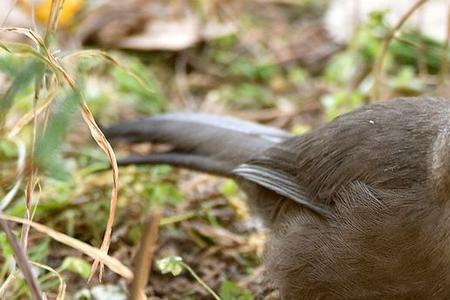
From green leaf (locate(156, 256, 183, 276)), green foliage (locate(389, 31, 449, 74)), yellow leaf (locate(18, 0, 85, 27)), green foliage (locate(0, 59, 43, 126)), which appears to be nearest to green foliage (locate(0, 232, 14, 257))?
green leaf (locate(156, 256, 183, 276))

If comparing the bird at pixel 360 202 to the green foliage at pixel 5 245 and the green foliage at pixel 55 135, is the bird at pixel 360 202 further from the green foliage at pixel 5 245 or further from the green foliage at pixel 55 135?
the green foliage at pixel 55 135

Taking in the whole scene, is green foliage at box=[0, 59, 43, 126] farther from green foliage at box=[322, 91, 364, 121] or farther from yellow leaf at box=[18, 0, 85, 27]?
yellow leaf at box=[18, 0, 85, 27]

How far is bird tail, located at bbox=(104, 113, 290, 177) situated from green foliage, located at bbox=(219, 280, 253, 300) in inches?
23.3

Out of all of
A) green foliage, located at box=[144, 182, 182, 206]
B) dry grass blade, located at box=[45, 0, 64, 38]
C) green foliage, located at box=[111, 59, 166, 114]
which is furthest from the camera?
green foliage, located at box=[111, 59, 166, 114]

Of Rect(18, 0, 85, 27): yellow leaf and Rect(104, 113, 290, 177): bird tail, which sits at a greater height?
Rect(18, 0, 85, 27): yellow leaf

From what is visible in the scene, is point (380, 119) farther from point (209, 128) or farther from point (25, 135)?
point (25, 135)

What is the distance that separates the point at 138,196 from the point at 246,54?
215 cm

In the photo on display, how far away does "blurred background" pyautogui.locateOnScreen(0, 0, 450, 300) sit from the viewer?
412 cm

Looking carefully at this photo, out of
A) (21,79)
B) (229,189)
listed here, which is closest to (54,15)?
(21,79)

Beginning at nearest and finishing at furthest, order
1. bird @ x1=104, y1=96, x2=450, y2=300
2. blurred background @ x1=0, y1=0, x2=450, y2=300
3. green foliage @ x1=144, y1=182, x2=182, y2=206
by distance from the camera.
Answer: bird @ x1=104, y1=96, x2=450, y2=300, blurred background @ x1=0, y1=0, x2=450, y2=300, green foliage @ x1=144, y1=182, x2=182, y2=206

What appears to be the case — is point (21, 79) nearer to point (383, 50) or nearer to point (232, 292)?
point (232, 292)

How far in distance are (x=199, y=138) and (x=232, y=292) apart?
0.85 m

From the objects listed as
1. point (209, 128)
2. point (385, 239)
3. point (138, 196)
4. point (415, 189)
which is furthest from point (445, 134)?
point (138, 196)

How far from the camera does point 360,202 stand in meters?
3.57
